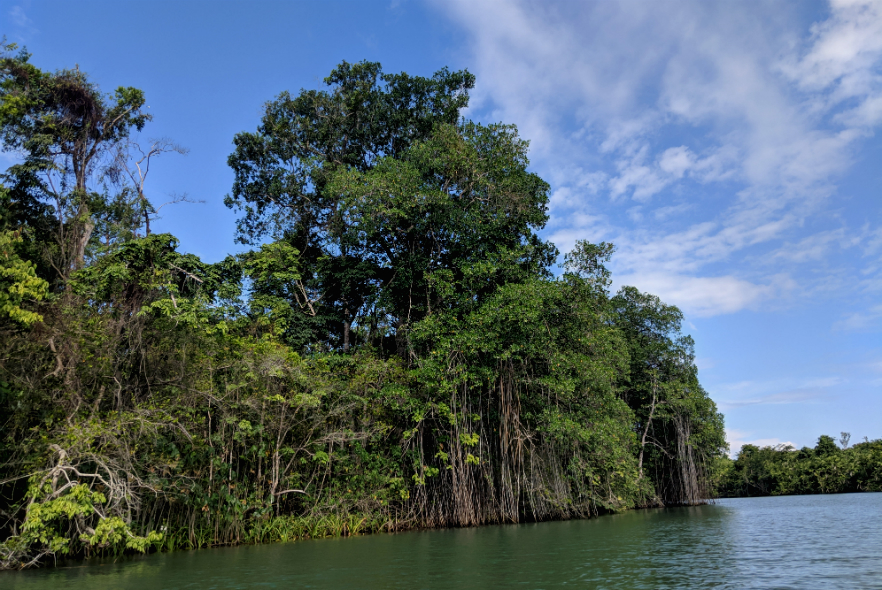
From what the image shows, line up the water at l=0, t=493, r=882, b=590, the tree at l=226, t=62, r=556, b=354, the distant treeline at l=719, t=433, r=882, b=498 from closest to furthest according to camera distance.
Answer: the water at l=0, t=493, r=882, b=590, the tree at l=226, t=62, r=556, b=354, the distant treeline at l=719, t=433, r=882, b=498

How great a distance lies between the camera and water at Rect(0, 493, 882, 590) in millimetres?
6340

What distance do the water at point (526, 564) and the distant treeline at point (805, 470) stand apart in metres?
27.6

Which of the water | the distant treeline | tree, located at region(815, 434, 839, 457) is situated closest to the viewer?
the water

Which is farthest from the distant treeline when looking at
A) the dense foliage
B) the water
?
the water

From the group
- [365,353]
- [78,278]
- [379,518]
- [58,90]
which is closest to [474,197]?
[365,353]

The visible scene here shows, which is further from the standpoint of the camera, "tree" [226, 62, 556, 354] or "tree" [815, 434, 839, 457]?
"tree" [815, 434, 839, 457]

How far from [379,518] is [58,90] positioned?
18314mm

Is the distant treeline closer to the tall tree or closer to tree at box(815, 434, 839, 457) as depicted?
tree at box(815, 434, 839, 457)

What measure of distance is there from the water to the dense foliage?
5.20 feet

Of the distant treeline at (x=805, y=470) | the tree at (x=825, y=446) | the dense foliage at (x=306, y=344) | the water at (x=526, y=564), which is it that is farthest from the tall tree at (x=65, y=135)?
the tree at (x=825, y=446)

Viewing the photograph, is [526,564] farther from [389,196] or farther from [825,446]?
[825,446]

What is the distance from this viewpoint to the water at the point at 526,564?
6.34m

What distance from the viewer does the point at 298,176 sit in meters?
21.8

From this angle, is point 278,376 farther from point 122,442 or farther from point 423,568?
point 423,568
